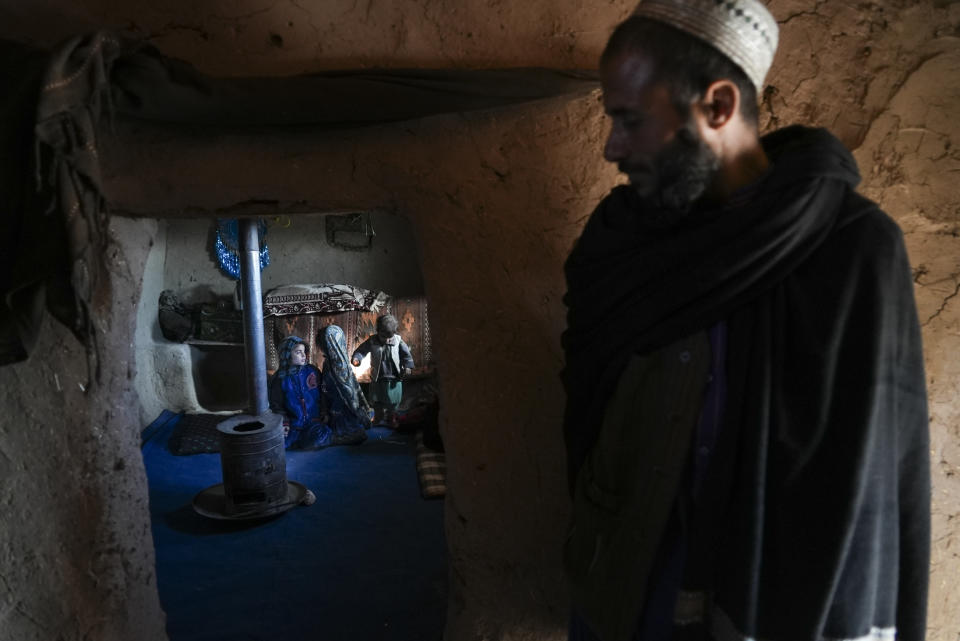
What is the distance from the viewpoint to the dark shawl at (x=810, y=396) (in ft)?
3.10

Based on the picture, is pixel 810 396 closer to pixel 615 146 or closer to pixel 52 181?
pixel 615 146

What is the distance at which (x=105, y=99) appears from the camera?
1325 millimetres

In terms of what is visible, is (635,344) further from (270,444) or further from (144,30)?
(270,444)

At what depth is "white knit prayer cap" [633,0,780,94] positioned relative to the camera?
3.13 ft

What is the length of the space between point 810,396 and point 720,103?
0.51 meters

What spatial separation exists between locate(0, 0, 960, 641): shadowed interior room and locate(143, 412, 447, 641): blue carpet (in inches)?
41.9

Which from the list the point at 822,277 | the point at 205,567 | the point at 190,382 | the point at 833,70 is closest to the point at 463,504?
the point at 822,277

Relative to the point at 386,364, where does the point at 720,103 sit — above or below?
above

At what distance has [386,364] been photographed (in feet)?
21.5

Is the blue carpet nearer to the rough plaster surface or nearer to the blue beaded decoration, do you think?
the rough plaster surface

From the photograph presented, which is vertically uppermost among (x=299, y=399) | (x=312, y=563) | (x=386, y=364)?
(x=386, y=364)

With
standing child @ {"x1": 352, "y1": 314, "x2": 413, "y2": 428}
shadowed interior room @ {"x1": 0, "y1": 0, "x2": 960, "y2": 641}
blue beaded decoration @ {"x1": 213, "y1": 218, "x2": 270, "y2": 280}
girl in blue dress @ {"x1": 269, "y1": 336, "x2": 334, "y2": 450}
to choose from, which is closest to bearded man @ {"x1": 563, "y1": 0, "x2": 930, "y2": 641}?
shadowed interior room @ {"x1": 0, "y1": 0, "x2": 960, "y2": 641}

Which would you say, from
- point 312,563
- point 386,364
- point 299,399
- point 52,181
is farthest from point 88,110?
point 386,364

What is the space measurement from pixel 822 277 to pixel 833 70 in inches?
34.5
